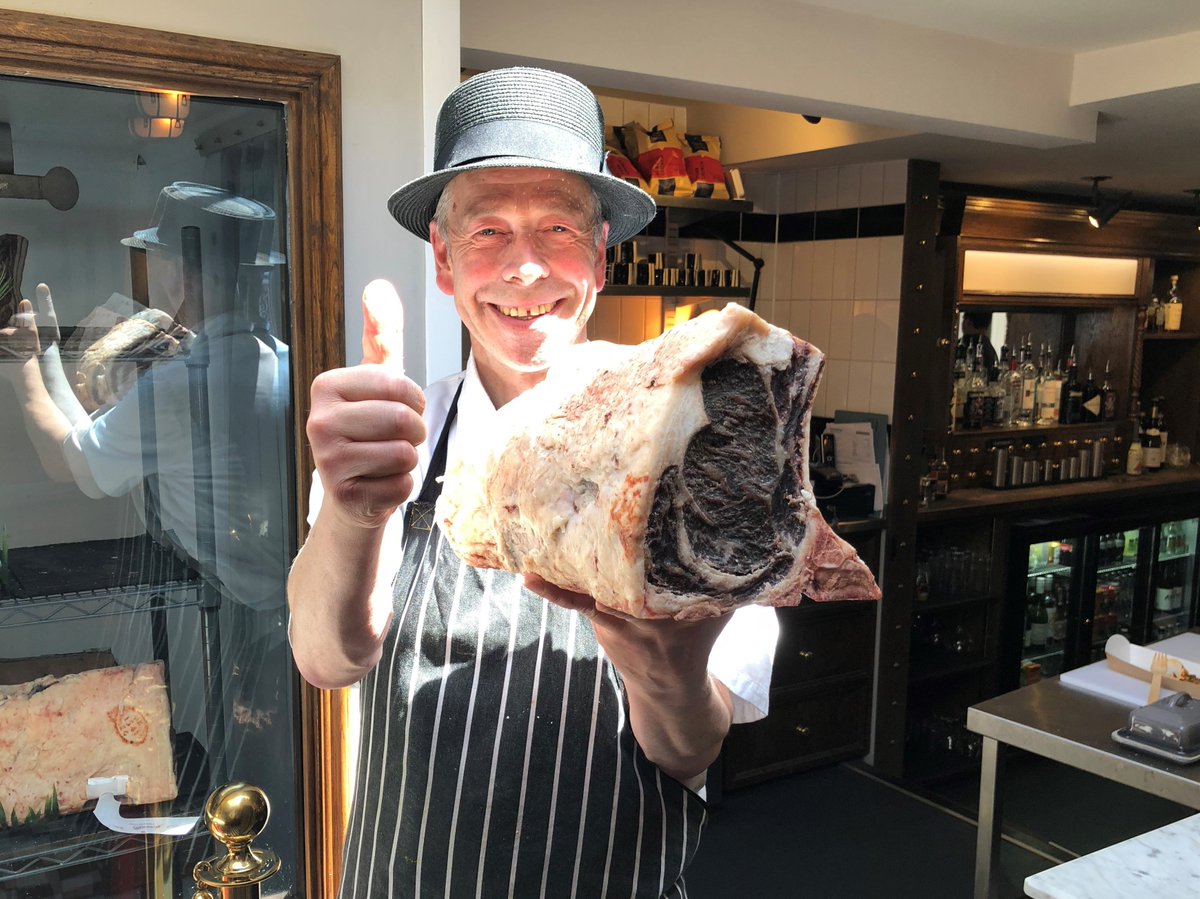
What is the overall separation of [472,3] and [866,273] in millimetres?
2421

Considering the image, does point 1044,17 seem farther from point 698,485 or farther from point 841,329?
point 698,485

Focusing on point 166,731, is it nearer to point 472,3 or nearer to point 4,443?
point 4,443

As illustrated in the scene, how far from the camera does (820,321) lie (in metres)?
4.41

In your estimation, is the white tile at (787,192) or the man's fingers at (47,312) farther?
the white tile at (787,192)

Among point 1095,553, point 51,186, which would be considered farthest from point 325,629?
point 1095,553

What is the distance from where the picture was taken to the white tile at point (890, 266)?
157 inches

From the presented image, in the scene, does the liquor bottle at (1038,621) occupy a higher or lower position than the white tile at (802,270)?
lower

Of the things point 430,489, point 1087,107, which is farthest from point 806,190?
point 430,489

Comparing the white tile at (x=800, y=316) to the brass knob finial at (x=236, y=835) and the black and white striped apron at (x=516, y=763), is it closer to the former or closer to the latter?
the black and white striped apron at (x=516, y=763)

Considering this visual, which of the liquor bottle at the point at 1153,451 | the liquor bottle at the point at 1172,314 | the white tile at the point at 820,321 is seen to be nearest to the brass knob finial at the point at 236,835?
the white tile at the point at 820,321

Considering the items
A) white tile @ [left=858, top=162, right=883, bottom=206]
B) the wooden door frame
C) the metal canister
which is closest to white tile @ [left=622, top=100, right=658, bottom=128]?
white tile @ [left=858, top=162, right=883, bottom=206]

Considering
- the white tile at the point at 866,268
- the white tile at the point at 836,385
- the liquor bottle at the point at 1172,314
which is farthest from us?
the liquor bottle at the point at 1172,314

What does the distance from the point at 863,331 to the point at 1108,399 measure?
200cm

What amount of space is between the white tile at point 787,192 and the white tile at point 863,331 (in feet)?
1.93
